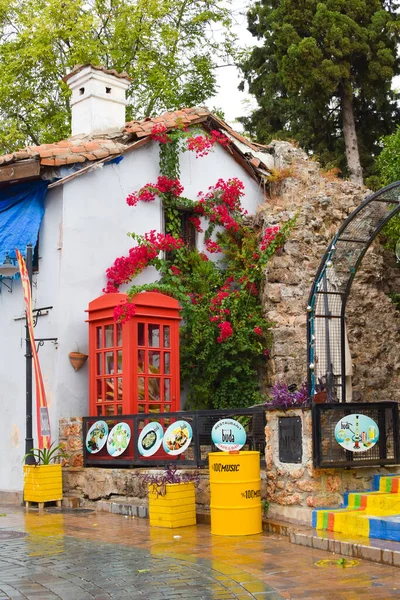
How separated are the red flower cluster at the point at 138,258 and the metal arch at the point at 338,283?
11.8 ft

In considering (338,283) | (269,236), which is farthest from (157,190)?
(338,283)

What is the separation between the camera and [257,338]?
50.1 feet

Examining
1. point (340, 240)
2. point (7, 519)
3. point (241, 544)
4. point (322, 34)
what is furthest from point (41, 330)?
point (322, 34)

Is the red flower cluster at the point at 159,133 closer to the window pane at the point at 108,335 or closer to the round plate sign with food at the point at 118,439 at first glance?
the window pane at the point at 108,335

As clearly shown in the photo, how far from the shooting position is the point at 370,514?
9.10 m

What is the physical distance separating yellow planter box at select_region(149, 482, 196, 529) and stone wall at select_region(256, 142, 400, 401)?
476cm

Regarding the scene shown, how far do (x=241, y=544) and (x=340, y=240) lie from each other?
4.97 m

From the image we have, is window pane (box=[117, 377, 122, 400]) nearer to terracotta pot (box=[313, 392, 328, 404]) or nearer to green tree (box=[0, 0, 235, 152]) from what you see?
terracotta pot (box=[313, 392, 328, 404])

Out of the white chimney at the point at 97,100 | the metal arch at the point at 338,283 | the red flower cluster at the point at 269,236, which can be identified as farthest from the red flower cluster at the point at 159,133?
the metal arch at the point at 338,283

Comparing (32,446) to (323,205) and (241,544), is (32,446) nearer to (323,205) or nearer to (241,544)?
(241,544)

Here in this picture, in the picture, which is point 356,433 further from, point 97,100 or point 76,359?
point 97,100

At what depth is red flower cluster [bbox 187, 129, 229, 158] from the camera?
53.1 ft

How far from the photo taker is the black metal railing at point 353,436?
9.80 metres

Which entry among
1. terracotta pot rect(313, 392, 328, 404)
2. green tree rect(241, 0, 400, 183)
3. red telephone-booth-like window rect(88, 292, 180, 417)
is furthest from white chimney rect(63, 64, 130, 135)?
green tree rect(241, 0, 400, 183)
